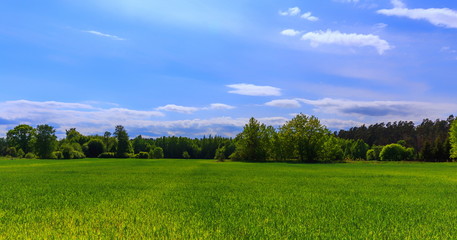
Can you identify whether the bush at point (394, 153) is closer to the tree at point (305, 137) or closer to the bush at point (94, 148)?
the tree at point (305, 137)

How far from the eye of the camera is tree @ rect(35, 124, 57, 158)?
→ 11400cm

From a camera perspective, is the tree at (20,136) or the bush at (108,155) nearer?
the tree at (20,136)

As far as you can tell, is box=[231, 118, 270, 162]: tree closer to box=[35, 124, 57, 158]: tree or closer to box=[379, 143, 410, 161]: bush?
box=[379, 143, 410, 161]: bush

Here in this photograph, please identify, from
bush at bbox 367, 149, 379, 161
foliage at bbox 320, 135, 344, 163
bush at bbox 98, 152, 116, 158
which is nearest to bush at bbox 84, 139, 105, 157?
bush at bbox 98, 152, 116, 158

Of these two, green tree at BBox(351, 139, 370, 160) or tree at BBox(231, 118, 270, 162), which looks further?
green tree at BBox(351, 139, 370, 160)

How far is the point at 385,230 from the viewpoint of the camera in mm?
8133

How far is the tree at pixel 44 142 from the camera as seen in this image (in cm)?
11400

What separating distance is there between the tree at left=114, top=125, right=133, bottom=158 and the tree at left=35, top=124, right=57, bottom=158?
89.4 feet

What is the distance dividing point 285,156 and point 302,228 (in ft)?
263

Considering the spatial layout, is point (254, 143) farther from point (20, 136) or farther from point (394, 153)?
point (20, 136)

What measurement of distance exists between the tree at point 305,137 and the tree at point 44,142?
8933cm

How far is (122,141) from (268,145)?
77.4 metres

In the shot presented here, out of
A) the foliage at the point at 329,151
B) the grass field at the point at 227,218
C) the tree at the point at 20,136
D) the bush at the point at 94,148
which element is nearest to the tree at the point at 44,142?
the tree at the point at 20,136

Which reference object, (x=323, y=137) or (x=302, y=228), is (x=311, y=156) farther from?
(x=302, y=228)
